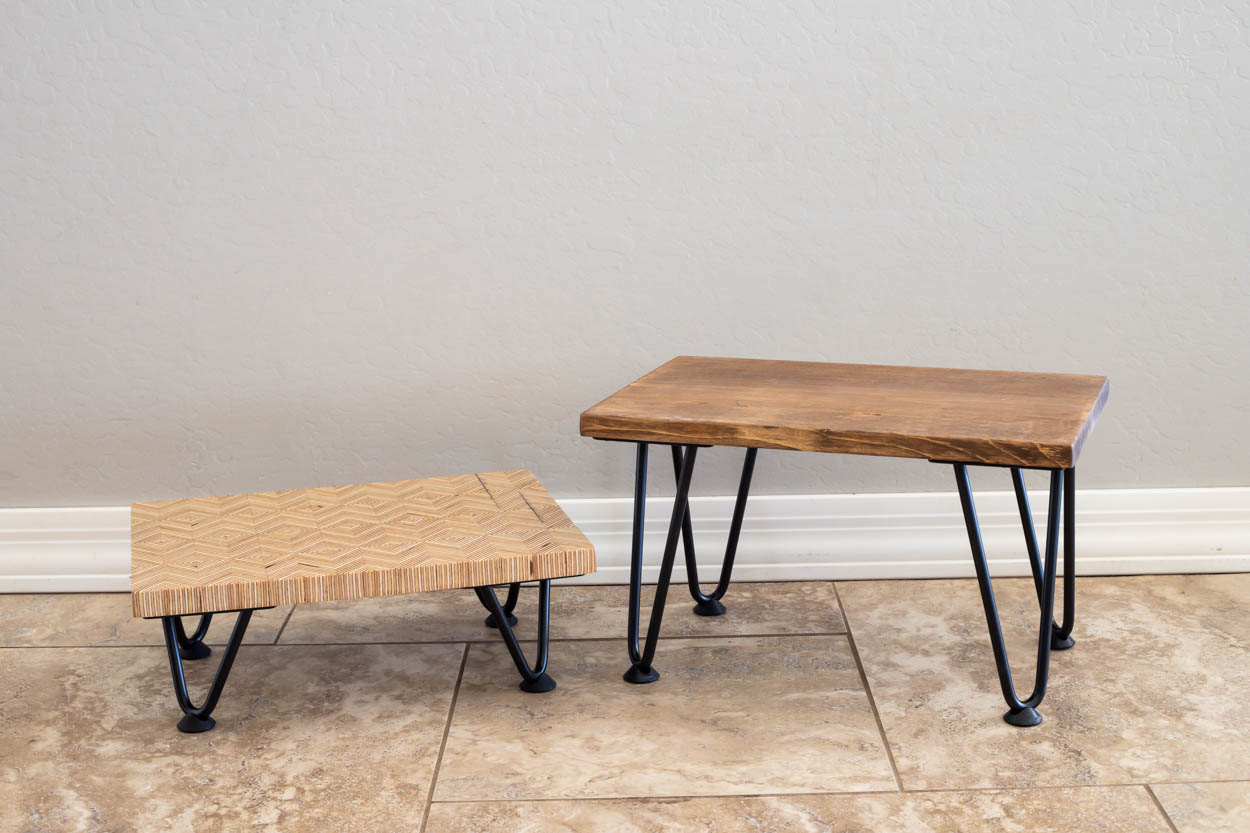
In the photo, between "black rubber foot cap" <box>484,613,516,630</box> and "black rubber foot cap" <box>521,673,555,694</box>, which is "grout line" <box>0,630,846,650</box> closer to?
"black rubber foot cap" <box>484,613,516,630</box>

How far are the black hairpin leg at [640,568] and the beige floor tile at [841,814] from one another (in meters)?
0.35

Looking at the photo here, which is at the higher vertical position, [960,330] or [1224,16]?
[1224,16]

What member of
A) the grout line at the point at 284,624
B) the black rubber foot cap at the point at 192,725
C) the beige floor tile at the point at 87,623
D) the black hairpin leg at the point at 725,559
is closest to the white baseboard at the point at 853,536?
the beige floor tile at the point at 87,623

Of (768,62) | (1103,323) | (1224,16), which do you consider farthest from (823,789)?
(1224,16)

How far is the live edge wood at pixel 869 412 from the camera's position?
4.71 feet

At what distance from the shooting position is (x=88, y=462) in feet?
7.34

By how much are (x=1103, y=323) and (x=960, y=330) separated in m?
0.28

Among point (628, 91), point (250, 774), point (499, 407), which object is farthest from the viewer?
point (499, 407)

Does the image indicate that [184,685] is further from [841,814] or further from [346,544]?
[841,814]

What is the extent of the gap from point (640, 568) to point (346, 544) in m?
0.46

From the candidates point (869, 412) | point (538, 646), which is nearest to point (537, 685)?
point (538, 646)

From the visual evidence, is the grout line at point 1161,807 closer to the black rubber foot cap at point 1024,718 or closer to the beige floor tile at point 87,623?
the black rubber foot cap at point 1024,718

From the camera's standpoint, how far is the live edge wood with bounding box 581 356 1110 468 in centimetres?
143

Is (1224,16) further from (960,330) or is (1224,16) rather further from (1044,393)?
(1044,393)
